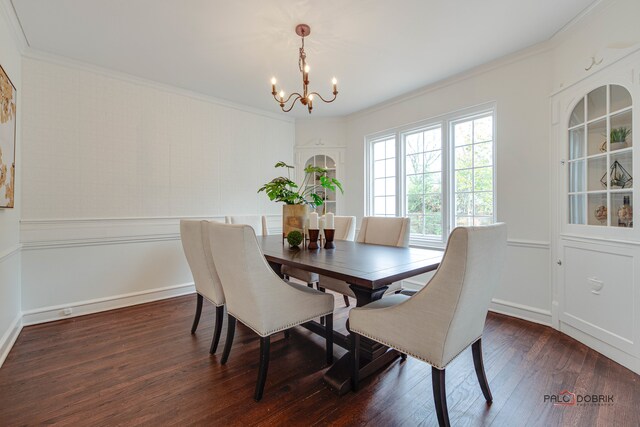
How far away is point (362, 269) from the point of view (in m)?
1.57

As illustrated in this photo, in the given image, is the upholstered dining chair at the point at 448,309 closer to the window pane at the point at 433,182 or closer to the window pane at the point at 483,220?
the window pane at the point at 483,220

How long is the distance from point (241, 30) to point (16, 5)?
63.0 inches

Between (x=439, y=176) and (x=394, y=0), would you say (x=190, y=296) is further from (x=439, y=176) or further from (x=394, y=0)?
(x=394, y=0)

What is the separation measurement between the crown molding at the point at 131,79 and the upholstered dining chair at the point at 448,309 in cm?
348

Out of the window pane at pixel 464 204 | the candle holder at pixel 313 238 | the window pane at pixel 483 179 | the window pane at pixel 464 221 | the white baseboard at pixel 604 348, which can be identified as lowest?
the white baseboard at pixel 604 348

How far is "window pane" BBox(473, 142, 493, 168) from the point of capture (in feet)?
10.3

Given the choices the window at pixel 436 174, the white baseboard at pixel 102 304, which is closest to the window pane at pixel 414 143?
the window at pixel 436 174

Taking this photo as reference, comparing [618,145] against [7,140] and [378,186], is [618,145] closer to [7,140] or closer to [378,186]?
[378,186]

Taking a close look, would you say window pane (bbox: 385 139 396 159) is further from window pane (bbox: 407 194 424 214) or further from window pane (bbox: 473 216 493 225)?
window pane (bbox: 473 216 493 225)

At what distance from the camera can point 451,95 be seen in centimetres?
337

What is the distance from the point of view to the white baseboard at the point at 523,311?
2670 millimetres

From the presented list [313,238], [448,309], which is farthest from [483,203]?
[448,309]

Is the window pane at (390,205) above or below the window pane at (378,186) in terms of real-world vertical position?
below

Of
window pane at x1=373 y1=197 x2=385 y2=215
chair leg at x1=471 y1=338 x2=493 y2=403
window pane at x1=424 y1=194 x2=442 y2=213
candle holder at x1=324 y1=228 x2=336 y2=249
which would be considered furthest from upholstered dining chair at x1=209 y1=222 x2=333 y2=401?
window pane at x1=373 y1=197 x2=385 y2=215
